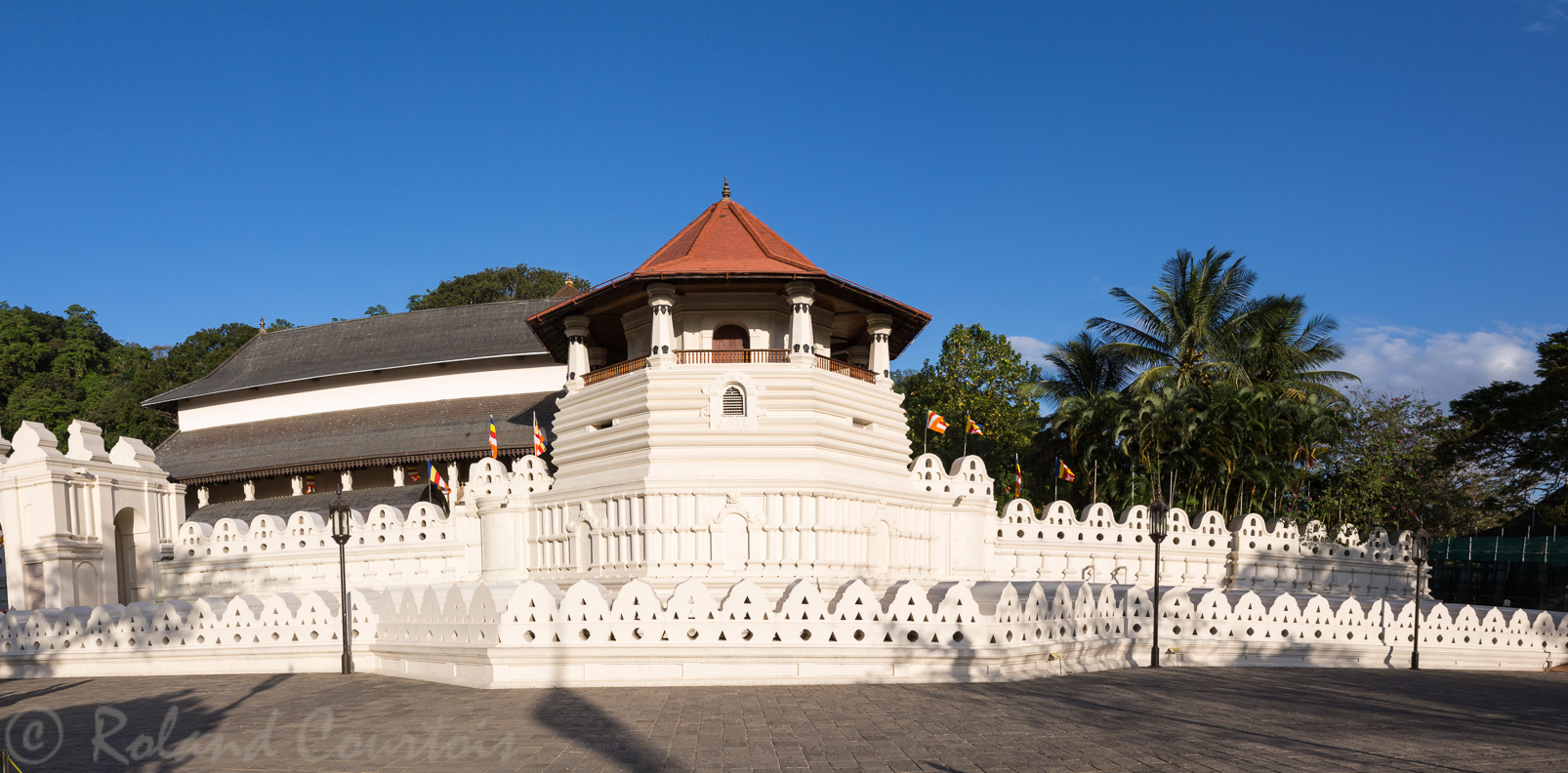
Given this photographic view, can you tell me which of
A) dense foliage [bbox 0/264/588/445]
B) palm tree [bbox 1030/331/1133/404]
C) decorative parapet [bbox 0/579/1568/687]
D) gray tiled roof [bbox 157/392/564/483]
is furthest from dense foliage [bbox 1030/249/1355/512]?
dense foliage [bbox 0/264/588/445]

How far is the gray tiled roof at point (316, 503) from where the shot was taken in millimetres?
29453

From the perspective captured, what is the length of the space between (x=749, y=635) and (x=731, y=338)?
1027 cm

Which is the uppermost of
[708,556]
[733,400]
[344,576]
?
[733,400]

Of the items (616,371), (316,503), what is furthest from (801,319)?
(316,503)

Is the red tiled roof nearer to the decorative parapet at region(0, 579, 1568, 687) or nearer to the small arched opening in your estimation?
the small arched opening

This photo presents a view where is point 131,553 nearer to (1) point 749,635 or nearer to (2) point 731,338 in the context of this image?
(2) point 731,338

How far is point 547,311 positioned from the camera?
73.8ft

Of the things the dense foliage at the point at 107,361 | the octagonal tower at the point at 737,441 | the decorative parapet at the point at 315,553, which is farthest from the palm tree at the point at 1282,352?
the dense foliage at the point at 107,361

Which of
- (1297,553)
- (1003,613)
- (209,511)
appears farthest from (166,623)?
(1297,553)

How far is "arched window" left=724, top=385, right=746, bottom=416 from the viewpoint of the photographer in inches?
A: 794

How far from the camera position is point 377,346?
38.5 m

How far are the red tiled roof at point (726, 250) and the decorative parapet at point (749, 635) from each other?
7288 millimetres

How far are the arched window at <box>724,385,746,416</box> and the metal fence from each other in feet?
73.9

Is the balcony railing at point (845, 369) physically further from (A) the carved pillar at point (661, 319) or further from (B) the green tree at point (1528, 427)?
(B) the green tree at point (1528, 427)
